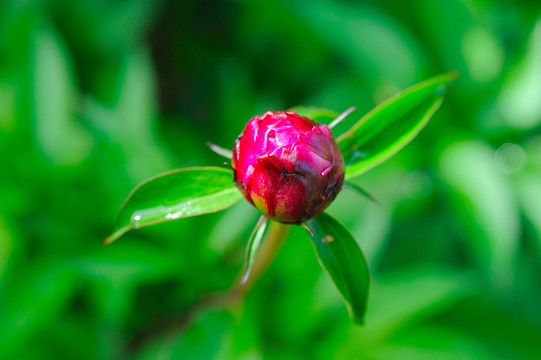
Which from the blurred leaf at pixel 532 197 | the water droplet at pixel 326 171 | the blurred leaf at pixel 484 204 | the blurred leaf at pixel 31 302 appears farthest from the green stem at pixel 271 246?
the blurred leaf at pixel 532 197

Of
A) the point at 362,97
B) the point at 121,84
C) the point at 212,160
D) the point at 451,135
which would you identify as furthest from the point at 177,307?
the point at 451,135

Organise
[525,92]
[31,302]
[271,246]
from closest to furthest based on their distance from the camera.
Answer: [271,246]
[31,302]
[525,92]

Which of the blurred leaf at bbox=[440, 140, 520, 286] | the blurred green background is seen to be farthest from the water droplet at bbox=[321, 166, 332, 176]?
the blurred leaf at bbox=[440, 140, 520, 286]

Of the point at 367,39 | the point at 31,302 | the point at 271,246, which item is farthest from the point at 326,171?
the point at 367,39

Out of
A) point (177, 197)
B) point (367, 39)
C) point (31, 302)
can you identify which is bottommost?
point (31, 302)

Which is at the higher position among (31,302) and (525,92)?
(525,92)

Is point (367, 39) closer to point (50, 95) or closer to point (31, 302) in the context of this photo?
point (50, 95)

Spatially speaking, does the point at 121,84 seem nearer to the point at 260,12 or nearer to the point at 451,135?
the point at 260,12
